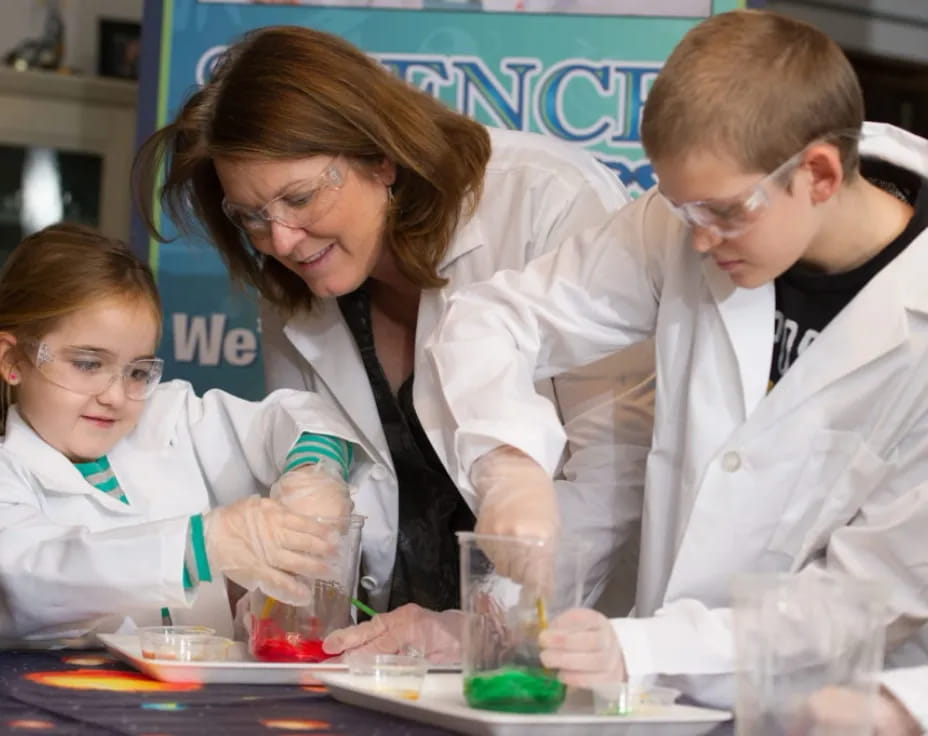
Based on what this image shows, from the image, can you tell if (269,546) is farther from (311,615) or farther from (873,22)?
(873,22)

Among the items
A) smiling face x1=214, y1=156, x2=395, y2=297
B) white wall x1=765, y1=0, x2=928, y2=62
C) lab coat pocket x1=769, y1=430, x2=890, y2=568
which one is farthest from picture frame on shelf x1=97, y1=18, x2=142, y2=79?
lab coat pocket x1=769, y1=430, x2=890, y2=568

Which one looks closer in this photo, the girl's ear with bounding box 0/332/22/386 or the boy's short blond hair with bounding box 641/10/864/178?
the boy's short blond hair with bounding box 641/10/864/178

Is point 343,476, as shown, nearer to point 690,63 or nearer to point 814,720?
point 690,63

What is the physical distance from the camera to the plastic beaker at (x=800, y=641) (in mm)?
1160

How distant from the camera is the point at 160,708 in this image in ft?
4.56

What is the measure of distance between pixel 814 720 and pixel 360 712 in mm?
468

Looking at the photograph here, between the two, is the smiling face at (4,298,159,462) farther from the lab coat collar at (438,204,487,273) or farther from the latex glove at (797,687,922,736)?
the latex glove at (797,687,922,736)

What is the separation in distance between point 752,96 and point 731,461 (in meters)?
0.43

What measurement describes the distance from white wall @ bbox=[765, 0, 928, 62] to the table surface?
13.8 ft

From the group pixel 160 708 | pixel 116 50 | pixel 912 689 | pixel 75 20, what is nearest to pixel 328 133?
pixel 160 708

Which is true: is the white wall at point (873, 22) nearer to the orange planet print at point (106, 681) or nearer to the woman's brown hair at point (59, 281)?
the woman's brown hair at point (59, 281)

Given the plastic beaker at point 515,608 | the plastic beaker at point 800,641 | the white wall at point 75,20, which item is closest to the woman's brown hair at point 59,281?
the plastic beaker at point 515,608

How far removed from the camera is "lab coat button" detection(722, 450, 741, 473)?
5.54ft

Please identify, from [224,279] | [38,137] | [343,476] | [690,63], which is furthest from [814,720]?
[38,137]
